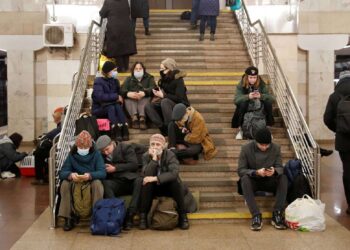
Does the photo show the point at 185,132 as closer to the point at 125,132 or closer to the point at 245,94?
the point at 125,132

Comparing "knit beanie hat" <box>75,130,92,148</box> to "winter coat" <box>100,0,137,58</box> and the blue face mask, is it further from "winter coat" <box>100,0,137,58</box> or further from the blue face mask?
Result: "winter coat" <box>100,0,137,58</box>

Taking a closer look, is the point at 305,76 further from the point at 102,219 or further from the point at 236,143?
the point at 102,219

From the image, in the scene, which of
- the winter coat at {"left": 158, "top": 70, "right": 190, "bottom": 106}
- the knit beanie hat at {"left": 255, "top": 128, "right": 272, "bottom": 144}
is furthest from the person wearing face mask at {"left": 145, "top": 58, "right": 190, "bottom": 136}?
the knit beanie hat at {"left": 255, "top": 128, "right": 272, "bottom": 144}

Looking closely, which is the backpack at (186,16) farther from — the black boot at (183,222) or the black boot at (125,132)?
the black boot at (183,222)

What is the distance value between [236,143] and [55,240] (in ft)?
11.5

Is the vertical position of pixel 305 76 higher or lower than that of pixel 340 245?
higher

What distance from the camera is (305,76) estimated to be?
14812 mm

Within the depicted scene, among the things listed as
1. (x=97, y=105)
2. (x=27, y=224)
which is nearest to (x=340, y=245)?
(x=27, y=224)

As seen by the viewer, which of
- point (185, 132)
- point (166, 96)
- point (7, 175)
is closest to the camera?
point (185, 132)

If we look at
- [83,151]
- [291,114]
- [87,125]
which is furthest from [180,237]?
[291,114]

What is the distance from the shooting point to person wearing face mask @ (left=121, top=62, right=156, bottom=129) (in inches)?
349

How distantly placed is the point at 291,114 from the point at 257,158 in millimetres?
2132

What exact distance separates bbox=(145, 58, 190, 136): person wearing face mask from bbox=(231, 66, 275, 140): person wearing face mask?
31.5 inches

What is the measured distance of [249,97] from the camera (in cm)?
866
